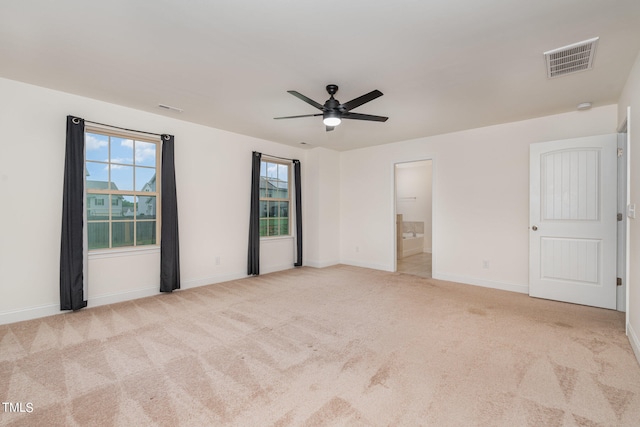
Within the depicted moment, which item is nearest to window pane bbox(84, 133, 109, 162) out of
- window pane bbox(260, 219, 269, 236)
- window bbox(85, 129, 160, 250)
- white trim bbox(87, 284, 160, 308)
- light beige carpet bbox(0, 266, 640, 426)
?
window bbox(85, 129, 160, 250)

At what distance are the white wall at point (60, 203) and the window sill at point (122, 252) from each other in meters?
0.02

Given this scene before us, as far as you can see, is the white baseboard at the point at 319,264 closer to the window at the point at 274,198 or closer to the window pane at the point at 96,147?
the window at the point at 274,198

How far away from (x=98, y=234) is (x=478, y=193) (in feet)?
18.3

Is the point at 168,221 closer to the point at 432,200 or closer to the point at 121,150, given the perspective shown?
the point at 121,150

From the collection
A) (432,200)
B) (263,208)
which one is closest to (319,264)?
(263,208)

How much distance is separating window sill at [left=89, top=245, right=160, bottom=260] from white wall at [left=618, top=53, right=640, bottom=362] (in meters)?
5.32

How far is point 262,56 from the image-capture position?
101 inches

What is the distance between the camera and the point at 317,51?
2.46 metres

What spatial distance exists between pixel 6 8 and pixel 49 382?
261cm

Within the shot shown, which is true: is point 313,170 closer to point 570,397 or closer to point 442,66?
point 442,66

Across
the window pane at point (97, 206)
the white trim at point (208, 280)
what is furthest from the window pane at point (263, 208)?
the window pane at point (97, 206)

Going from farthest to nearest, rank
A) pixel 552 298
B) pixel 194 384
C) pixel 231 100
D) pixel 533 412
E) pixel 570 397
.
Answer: pixel 552 298 < pixel 231 100 < pixel 194 384 < pixel 570 397 < pixel 533 412

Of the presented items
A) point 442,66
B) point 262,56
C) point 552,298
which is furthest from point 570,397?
point 262,56

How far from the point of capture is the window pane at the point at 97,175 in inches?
144
